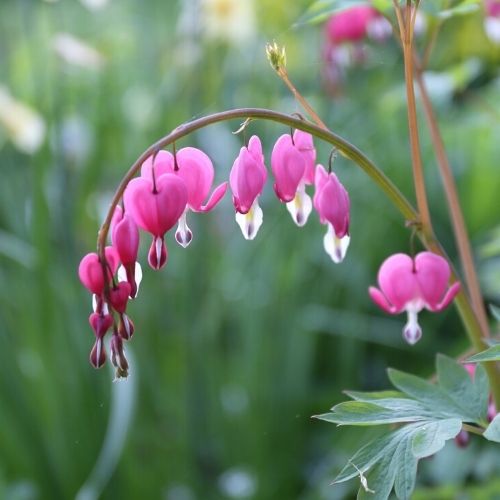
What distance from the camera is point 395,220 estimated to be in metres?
2.22

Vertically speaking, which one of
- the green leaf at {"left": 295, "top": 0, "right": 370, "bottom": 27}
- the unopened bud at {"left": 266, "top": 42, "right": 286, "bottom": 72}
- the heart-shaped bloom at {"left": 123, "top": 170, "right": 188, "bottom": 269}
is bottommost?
the heart-shaped bloom at {"left": 123, "top": 170, "right": 188, "bottom": 269}

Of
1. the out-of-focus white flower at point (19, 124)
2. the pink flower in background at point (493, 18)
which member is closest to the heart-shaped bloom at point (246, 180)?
the pink flower in background at point (493, 18)

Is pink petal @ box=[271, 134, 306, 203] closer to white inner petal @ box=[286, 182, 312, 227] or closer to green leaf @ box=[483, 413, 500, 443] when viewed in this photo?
white inner petal @ box=[286, 182, 312, 227]

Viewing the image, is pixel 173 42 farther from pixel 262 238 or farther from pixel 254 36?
pixel 262 238

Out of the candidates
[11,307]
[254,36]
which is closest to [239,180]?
[11,307]

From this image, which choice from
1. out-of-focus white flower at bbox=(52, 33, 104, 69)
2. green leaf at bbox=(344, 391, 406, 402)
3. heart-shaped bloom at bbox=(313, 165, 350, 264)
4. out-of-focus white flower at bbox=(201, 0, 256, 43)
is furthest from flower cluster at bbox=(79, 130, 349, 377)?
out-of-focus white flower at bbox=(201, 0, 256, 43)

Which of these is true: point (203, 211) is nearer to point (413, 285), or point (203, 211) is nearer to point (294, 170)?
point (294, 170)

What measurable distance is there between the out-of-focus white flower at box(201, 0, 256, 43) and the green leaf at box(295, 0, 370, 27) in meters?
1.65

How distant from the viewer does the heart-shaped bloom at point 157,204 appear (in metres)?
0.69

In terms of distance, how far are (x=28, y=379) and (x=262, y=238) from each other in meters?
0.55

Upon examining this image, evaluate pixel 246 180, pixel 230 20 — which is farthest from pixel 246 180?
pixel 230 20

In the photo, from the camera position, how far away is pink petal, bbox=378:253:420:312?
805mm

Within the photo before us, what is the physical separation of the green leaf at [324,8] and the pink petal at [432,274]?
0.28 m

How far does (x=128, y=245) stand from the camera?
692 millimetres
